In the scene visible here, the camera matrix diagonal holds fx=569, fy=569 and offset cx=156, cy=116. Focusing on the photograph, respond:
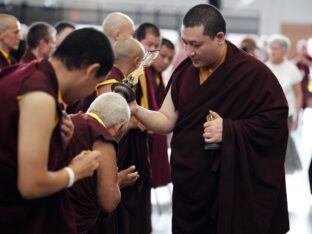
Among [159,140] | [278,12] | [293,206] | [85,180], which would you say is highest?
[278,12]

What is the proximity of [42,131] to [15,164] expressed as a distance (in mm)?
199

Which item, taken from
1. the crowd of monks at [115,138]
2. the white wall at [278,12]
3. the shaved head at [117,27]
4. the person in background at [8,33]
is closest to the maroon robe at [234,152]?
the crowd of monks at [115,138]

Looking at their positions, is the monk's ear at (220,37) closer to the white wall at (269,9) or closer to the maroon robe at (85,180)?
the maroon robe at (85,180)

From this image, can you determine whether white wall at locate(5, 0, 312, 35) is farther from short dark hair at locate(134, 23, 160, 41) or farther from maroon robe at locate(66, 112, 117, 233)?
maroon robe at locate(66, 112, 117, 233)

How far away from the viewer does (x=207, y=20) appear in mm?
2504

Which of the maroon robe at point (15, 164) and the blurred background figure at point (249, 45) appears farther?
the blurred background figure at point (249, 45)

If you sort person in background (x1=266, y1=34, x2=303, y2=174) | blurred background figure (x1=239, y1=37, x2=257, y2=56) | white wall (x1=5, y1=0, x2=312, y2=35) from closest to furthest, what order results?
person in background (x1=266, y1=34, x2=303, y2=174), blurred background figure (x1=239, y1=37, x2=257, y2=56), white wall (x1=5, y1=0, x2=312, y2=35)

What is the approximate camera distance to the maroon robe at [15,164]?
5.38 feet

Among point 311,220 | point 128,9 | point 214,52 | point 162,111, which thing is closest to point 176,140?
point 162,111

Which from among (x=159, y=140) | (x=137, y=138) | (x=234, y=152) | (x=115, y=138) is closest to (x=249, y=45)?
(x=159, y=140)

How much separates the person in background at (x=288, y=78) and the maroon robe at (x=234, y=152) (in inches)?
113

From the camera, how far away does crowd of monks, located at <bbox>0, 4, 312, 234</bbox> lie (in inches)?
65.5

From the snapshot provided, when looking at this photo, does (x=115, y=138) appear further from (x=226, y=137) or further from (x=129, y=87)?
(x=226, y=137)

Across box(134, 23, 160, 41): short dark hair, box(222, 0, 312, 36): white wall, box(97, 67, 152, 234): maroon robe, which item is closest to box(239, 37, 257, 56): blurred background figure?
box(134, 23, 160, 41): short dark hair
